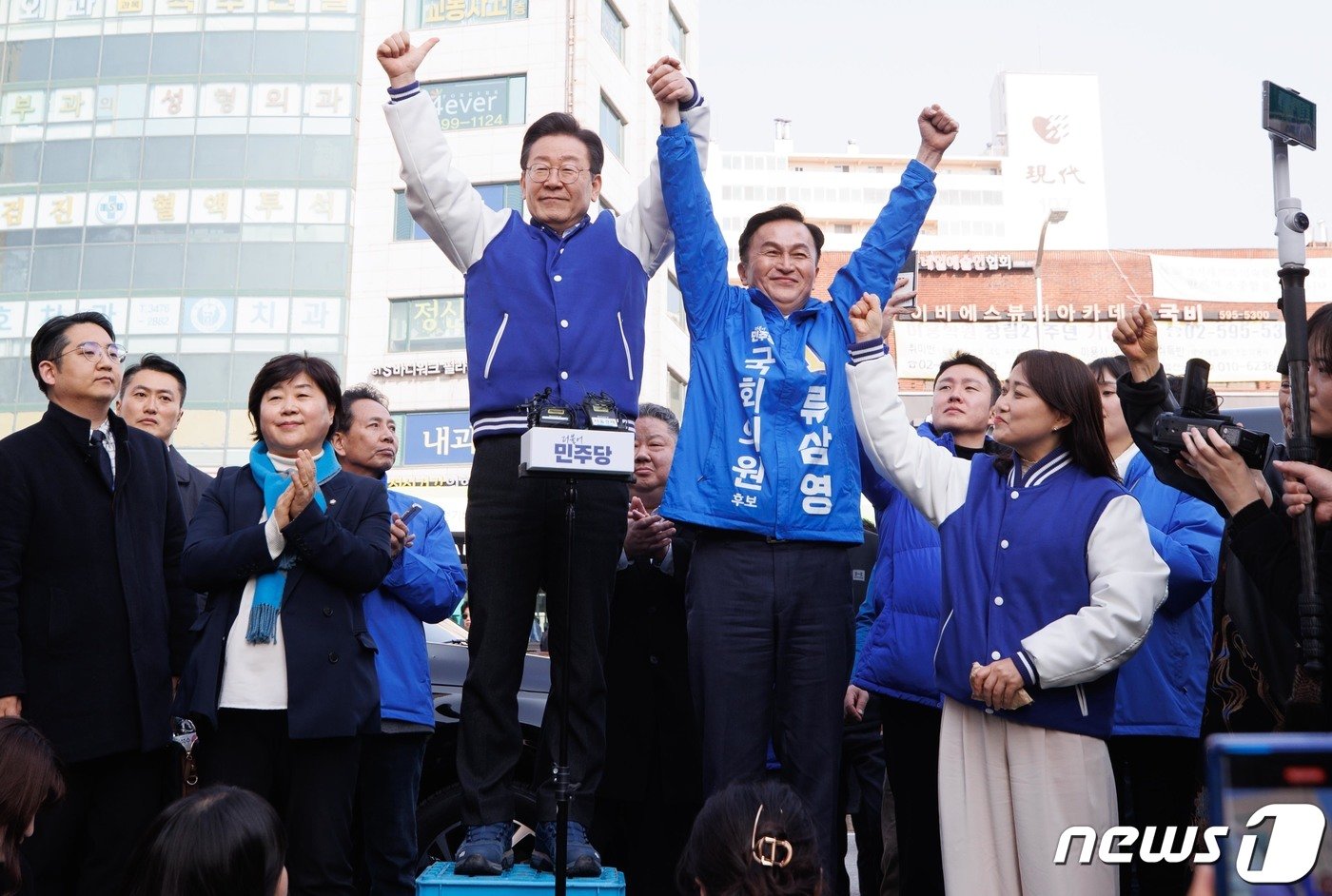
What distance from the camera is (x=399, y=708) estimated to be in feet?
16.3

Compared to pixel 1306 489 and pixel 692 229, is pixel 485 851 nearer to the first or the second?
pixel 692 229

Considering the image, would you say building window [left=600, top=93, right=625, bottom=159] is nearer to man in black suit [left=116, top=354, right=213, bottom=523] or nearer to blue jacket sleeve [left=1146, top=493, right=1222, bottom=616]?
man in black suit [left=116, top=354, right=213, bottom=523]

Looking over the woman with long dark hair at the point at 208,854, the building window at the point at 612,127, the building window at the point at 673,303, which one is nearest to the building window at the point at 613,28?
the building window at the point at 612,127

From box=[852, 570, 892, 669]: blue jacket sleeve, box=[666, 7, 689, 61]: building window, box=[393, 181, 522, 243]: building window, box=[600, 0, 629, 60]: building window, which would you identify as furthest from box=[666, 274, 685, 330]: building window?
box=[852, 570, 892, 669]: blue jacket sleeve

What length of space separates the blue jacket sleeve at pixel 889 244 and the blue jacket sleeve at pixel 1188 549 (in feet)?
4.08

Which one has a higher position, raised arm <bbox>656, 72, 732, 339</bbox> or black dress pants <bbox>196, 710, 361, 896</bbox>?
raised arm <bbox>656, 72, 732, 339</bbox>

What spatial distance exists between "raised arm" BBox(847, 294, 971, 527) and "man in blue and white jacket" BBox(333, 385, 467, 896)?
1.90m

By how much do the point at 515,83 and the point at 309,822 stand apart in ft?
103

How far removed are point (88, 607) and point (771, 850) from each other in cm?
267

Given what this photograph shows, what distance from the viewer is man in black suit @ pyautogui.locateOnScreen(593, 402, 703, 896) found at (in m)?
5.04

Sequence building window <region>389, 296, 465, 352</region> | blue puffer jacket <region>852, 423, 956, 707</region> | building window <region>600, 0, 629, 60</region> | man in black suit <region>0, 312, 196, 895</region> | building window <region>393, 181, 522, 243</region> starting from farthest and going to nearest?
building window <region>600, 0, 629, 60</region> → building window <region>389, 296, 465, 352</region> → building window <region>393, 181, 522, 243</region> → blue puffer jacket <region>852, 423, 956, 707</region> → man in black suit <region>0, 312, 196, 895</region>

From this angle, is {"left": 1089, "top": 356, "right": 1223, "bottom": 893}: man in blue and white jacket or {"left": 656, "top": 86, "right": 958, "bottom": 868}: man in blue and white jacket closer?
{"left": 656, "top": 86, "right": 958, "bottom": 868}: man in blue and white jacket

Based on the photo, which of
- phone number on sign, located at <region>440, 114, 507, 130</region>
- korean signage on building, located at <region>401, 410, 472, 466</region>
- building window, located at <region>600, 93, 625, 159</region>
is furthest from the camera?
building window, located at <region>600, 93, 625, 159</region>

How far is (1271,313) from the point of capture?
2346 inches
